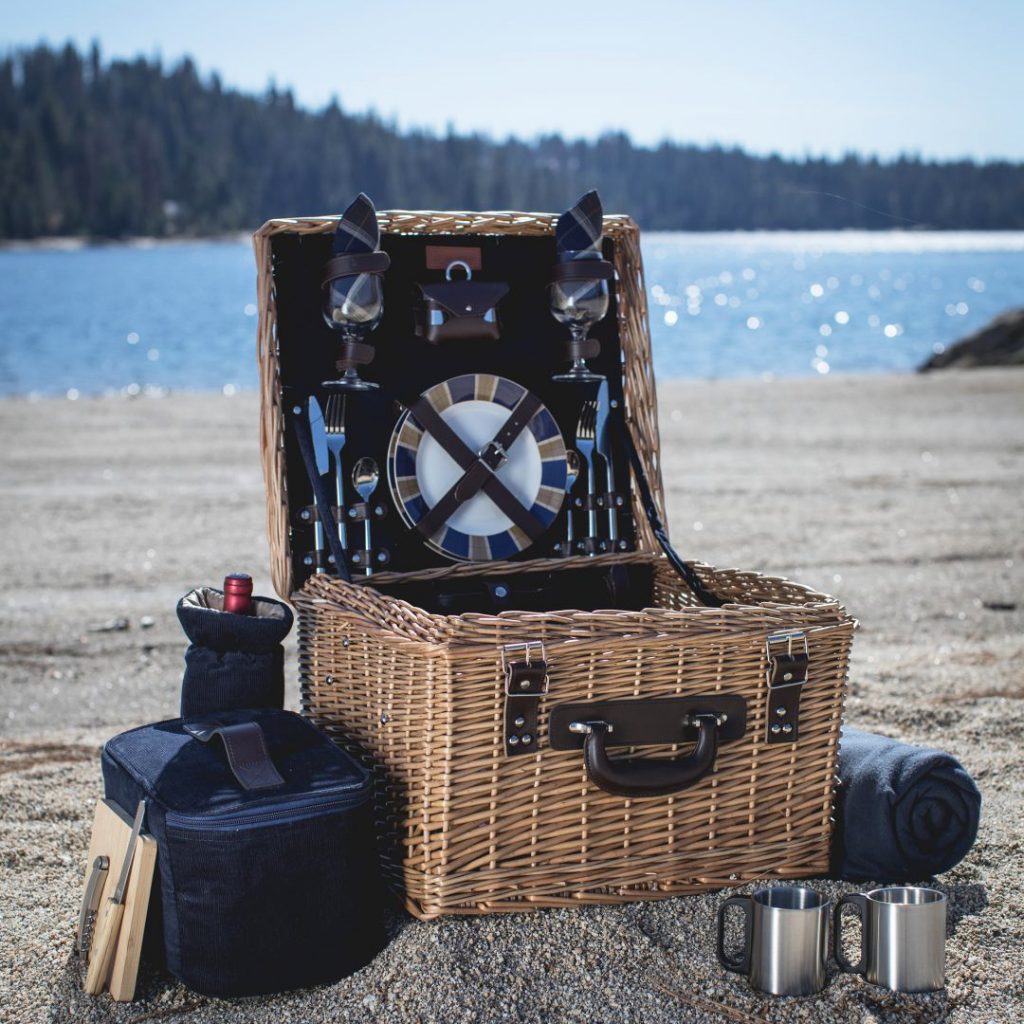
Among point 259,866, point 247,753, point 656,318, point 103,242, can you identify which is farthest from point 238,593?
point 103,242

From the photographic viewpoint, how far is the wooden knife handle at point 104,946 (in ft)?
7.91

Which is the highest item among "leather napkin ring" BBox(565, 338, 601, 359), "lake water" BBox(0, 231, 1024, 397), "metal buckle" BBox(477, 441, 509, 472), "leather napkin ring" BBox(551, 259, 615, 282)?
"leather napkin ring" BBox(551, 259, 615, 282)

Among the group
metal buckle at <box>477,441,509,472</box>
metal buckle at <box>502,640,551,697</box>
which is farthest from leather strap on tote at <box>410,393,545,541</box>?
metal buckle at <box>502,640,551,697</box>

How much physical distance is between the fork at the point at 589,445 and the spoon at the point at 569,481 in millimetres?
26

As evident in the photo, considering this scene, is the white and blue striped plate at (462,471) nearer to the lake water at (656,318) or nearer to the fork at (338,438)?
the fork at (338,438)

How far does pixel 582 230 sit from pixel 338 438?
32.7 inches

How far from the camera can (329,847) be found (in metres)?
2.41

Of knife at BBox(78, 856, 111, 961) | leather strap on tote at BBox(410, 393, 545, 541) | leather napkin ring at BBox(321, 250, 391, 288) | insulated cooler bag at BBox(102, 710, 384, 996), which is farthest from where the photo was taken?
leather strap on tote at BBox(410, 393, 545, 541)

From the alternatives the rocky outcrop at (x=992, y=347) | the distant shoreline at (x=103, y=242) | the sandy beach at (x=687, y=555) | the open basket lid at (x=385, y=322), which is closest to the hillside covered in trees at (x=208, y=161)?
the distant shoreline at (x=103, y=242)

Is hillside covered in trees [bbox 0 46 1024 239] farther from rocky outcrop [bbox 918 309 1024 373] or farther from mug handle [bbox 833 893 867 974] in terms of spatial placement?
mug handle [bbox 833 893 867 974]

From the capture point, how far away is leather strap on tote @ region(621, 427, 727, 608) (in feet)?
11.1

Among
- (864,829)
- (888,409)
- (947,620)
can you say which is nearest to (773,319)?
(888,409)

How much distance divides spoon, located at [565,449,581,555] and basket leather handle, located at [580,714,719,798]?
103 cm

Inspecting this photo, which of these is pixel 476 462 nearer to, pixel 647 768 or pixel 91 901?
pixel 647 768
